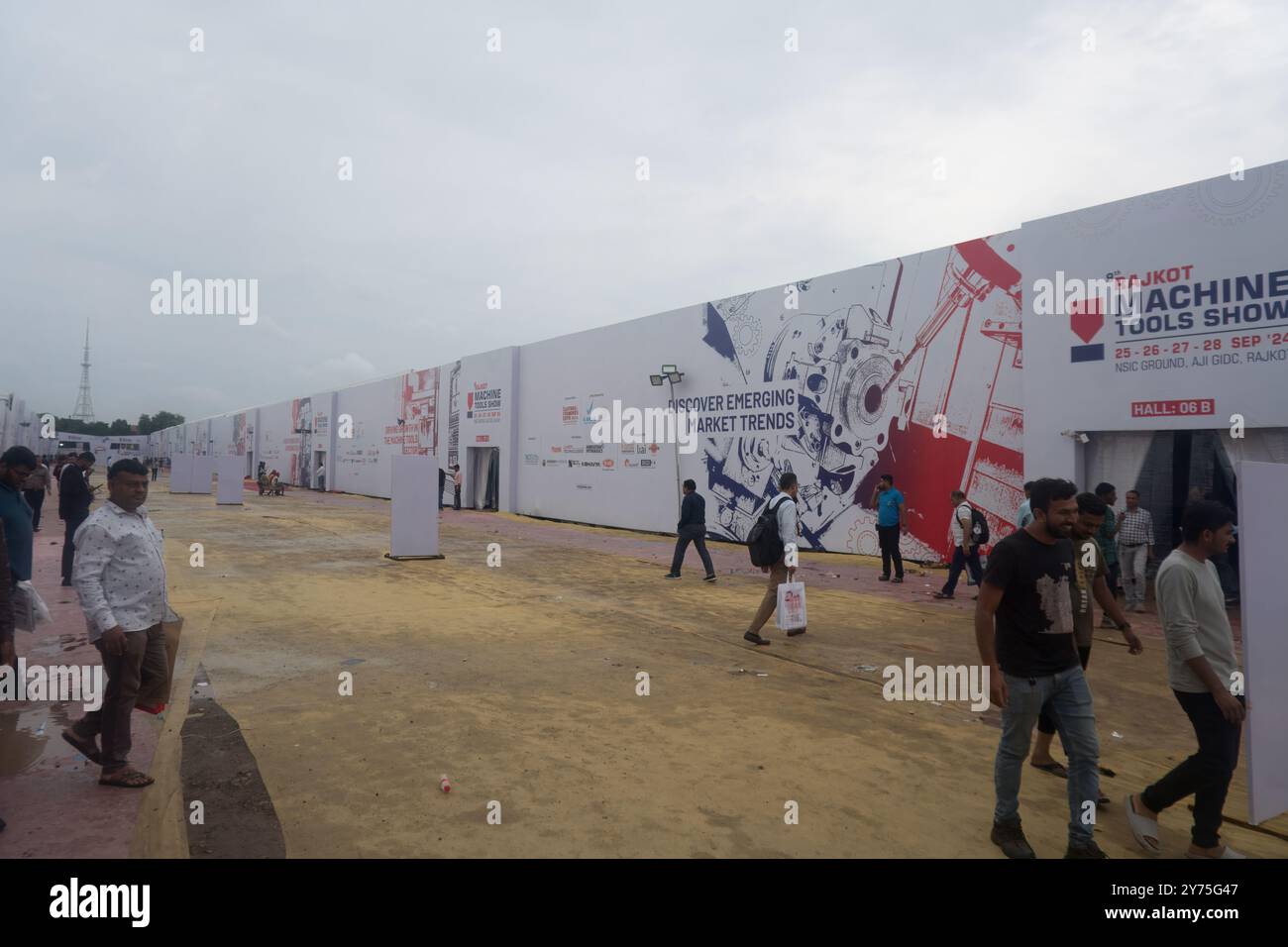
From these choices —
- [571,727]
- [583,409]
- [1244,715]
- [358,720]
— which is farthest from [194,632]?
[583,409]

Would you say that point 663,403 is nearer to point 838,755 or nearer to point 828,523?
point 828,523

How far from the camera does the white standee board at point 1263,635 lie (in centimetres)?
341

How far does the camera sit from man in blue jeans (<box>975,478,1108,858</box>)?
10.9 ft

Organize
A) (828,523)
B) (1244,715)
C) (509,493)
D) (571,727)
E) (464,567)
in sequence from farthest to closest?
(509,493), (828,523), (464,567), (571,727), (1244,715)

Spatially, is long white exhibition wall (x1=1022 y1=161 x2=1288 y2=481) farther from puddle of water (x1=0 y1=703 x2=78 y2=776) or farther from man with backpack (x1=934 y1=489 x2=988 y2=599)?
puddle of water (x1=0 y1=703 x2=78 y2=776)

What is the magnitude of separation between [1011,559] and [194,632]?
7694mm

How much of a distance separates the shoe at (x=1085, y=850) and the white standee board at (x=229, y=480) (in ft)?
95.9

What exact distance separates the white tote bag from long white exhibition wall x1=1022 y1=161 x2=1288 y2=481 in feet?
21.1

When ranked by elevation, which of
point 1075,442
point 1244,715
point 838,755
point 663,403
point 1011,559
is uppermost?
point 663,403

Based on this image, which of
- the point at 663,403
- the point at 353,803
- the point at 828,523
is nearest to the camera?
the point at 353,803

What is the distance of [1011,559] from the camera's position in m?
3.41

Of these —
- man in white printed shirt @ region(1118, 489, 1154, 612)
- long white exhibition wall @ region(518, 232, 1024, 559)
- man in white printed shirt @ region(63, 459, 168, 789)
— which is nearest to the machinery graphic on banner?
long white exhibition wall @ region(518, 232, 1024, 559)

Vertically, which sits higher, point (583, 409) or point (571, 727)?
point (583, 409)

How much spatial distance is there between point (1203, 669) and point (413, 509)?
12443 mm
